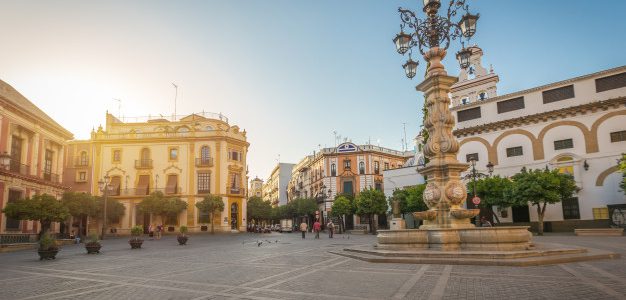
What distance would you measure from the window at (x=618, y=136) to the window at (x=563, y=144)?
2499 mm

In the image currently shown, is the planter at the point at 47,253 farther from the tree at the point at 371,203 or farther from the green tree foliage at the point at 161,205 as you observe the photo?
the tree at the point at 371,203

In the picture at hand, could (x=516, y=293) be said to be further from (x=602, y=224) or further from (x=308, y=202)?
(x=308, y=202)

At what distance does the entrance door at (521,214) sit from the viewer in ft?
104

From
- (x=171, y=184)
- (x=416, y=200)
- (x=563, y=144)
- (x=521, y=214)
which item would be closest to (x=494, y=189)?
(x=521, y=214)

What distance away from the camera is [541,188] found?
2597cm

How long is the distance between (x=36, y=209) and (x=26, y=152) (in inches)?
336

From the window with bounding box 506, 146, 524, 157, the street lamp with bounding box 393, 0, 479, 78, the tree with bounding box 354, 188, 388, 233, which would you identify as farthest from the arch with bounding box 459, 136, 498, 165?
the street lamp with bounding box 393, 0, 479, 78

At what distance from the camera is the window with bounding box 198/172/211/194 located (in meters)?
45.0

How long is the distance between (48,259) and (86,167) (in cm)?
3637

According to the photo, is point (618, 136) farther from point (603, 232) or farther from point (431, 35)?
point (431, 35)

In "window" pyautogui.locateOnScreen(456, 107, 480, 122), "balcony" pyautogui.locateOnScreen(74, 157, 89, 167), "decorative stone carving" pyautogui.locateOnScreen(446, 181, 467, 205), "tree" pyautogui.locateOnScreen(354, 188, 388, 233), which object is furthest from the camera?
"balcony" pyautogui.locateOnScreen(74, 157, 89, 167)

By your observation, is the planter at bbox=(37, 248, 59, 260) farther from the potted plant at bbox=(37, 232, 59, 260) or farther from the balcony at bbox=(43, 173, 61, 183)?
the balcony at bbox=(43, 173, 61, 183)

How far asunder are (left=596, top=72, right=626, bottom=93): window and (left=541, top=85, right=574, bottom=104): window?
170 centimetres

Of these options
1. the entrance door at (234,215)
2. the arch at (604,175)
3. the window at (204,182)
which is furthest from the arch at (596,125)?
the window at (204,182)
